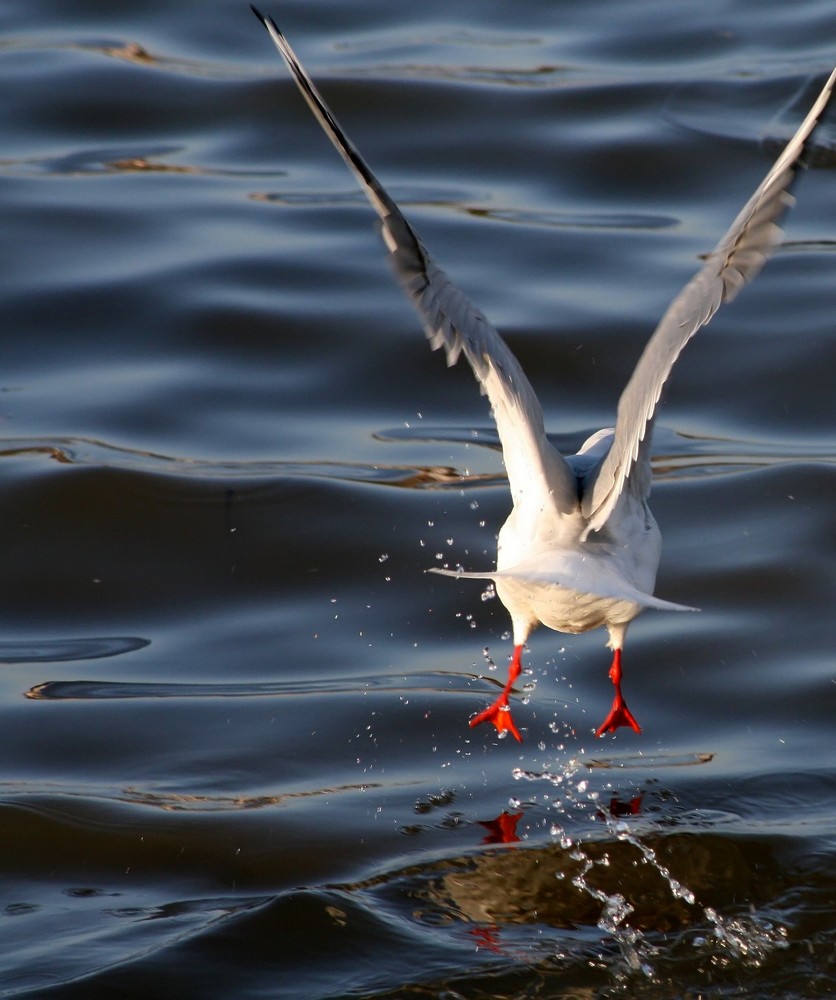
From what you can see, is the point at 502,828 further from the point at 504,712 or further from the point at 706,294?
A: the point at 706,294

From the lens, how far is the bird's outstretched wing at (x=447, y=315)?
4969mm

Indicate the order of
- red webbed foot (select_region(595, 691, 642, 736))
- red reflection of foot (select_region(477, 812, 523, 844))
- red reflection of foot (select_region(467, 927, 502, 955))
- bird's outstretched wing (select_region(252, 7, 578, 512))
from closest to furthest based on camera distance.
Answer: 1. bird's outstretched wing (select_region(252, 7, 578, 512))
2. red reflection of foot (select_region(467, 927, 502, 955))
3. red reflection of foot (select_region(477, 812, 523, 844))
4. red webbed foot (select_region(595, 691, 642, 736))

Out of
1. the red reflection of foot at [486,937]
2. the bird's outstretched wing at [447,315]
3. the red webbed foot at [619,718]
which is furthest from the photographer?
the red webbed foot at [619,718]

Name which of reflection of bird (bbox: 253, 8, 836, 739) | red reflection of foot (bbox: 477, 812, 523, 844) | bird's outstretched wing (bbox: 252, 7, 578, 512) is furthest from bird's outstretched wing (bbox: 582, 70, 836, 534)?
red reflection of foot (bbox: 477, 812, 523, 844)

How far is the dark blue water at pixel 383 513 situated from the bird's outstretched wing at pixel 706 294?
1.55 m

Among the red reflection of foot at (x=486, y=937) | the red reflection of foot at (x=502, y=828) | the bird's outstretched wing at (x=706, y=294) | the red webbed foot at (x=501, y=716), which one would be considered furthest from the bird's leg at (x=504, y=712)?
the bird's outstretched wing at (x=706, y=294)

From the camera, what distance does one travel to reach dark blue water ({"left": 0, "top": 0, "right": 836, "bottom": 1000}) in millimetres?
5383

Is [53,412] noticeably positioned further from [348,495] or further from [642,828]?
[642,828]

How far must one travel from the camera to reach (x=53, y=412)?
929 cm

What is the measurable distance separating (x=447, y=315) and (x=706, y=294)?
78cm

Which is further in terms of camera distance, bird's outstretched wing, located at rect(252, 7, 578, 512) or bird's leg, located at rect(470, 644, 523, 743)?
bird's leg, located at rect(470, 644, 523, 743)

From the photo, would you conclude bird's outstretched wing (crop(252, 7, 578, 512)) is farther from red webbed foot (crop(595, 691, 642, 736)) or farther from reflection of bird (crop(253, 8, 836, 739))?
red webbed foot (crop(595, 691, 642, 736))

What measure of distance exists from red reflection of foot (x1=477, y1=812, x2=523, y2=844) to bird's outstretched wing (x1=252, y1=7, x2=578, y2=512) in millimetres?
1328

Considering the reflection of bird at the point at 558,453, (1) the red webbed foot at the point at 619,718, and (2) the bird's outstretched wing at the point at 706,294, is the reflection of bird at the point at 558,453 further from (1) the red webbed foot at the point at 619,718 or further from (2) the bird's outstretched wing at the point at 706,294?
(1) the red webbed foot at the point at 619,718
